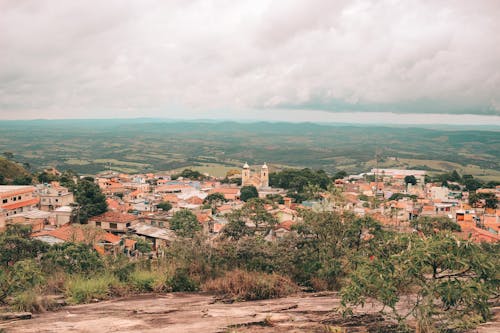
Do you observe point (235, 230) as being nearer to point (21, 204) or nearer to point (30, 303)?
point (30, 303)

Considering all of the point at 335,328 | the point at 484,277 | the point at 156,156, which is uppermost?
the point at 484,277

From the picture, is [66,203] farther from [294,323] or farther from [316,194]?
[294,323]

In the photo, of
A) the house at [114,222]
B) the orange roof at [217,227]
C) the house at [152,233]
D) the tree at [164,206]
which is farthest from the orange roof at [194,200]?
the orange roof at [217,227]

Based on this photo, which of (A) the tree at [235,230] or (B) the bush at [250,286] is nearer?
(B) the bush at [250,286]

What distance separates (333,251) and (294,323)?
322 cm

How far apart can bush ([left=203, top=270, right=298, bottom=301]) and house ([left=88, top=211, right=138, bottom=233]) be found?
21563 mm

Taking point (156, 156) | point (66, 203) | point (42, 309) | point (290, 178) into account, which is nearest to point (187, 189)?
point (290, 178)

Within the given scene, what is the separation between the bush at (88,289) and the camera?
6237 millimetres

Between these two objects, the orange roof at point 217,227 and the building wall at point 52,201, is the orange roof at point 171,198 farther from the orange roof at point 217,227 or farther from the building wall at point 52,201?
the orange roof at point 217,227

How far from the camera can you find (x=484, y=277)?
4.58m

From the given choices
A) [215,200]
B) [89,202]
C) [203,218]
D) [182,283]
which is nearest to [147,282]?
[182,283]

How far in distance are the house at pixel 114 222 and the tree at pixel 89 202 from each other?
697mm

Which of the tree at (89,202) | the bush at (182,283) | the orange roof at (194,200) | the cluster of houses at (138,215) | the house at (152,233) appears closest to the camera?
the bush at (182,283)

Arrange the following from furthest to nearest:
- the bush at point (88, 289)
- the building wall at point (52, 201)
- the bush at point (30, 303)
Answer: the building wall at point (52, 201) < the bush at point (88, 289) < the bush at point (30, 303)
